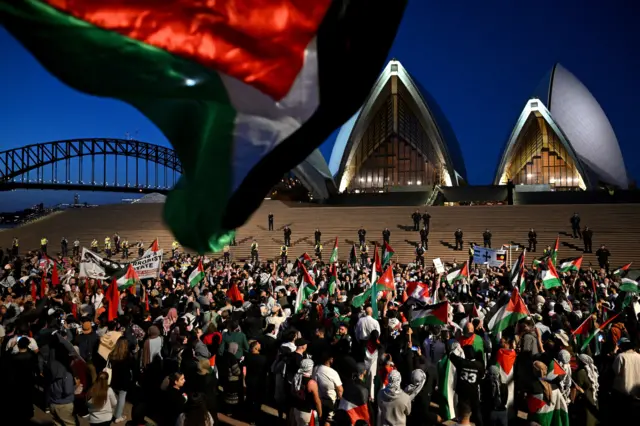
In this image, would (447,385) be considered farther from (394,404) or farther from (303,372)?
(303,372)

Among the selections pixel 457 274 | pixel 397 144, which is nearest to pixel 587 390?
pixel 457 274

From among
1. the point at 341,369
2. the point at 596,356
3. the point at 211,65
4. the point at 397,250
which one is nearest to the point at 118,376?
the point at 341,369

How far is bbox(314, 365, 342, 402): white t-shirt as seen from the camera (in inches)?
186

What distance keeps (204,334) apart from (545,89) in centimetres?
5033

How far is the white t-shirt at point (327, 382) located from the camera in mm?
4723

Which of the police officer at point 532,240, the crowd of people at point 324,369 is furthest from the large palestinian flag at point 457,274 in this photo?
the police officer at point 532,240

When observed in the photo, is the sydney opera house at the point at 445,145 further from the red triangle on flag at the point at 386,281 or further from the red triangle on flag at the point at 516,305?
the red triangle on flag at the point at 516,305

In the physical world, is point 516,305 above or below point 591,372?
above

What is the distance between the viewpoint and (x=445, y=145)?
4881 cm

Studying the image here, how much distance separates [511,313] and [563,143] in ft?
146

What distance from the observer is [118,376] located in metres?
5.59

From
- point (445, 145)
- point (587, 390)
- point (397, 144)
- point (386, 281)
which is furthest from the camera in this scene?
point (397, 144)

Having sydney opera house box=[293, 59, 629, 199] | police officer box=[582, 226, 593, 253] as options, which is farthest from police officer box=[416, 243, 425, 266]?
sydney opera house box=[293, 59, 629, 199]

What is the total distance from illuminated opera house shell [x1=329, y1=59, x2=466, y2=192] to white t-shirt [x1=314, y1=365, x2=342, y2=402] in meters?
43.1
